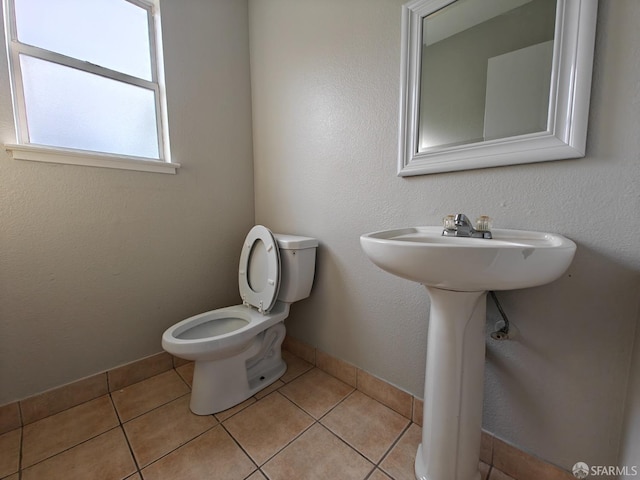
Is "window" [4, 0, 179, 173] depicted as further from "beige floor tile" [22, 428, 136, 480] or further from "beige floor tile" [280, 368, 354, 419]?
"beige floor tile" [280, 368, 354, 419]

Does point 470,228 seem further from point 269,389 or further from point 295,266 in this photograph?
point 269,389

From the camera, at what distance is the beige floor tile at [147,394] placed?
1.17 metres

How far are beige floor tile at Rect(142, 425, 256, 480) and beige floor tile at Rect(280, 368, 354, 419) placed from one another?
0.33 m

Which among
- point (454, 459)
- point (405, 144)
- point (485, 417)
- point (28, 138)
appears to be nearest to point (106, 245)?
point (28, 138)

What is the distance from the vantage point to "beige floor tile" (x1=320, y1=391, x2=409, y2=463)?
976 millimetres

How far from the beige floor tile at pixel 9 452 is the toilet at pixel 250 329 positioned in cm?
57

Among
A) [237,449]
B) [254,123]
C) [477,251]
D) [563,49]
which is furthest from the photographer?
[254,123]

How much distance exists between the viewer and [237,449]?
0.96 m

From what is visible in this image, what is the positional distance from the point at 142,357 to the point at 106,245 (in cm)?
63

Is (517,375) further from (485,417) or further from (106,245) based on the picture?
(106,245)

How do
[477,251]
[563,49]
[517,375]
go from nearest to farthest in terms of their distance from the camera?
[477,251] < [563,49] < [517,375]

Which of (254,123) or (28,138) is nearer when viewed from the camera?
(28,138)

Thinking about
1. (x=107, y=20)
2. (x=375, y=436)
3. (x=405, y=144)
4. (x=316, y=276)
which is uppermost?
(x=107, y=20)

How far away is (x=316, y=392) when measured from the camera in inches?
50.1
